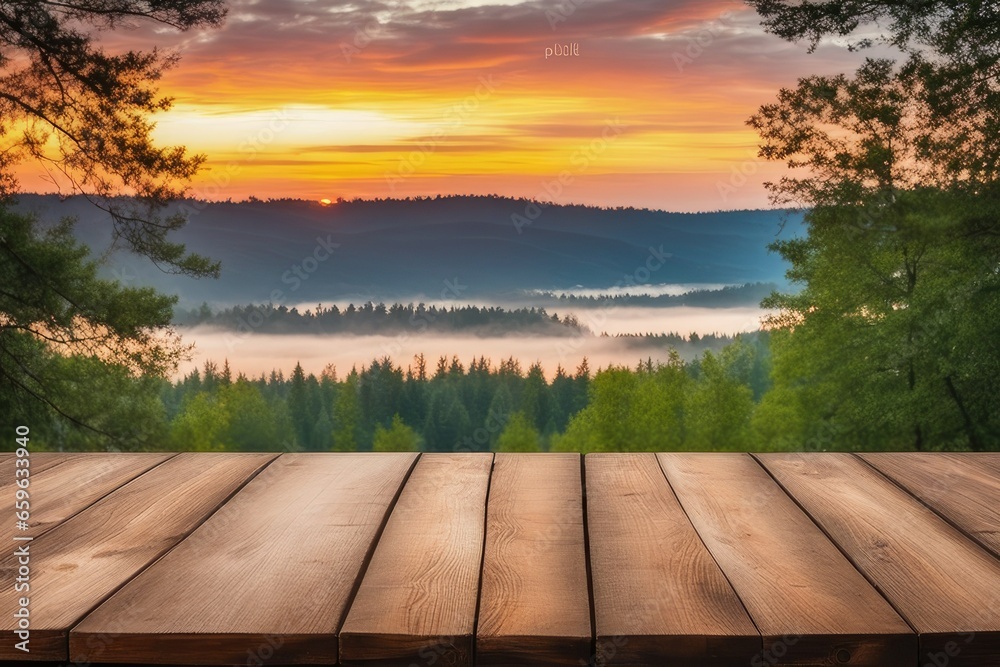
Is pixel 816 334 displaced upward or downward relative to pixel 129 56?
downward

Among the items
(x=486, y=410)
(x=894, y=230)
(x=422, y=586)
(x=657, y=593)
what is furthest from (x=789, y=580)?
(x=486, y=410)

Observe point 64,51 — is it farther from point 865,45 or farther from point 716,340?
point 716,340

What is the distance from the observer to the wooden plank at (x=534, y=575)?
3.84 ft

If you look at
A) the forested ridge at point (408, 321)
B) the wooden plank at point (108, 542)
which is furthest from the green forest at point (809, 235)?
the forested ridge at point (408, 321)

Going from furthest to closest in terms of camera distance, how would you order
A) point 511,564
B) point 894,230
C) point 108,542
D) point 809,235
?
point 809,235, point 894,230, point 108,542, point 511,564

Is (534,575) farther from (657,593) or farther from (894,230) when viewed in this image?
(894,230)

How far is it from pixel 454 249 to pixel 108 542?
5064cm

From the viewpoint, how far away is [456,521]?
64.1 inches

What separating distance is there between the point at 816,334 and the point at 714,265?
29054 millimetres

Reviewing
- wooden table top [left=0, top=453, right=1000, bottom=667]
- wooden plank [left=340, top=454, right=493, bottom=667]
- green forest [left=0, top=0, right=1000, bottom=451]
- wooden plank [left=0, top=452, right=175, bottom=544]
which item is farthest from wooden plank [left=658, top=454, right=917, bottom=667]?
green forest [left=0, top=0, right=1000, bottom=451]

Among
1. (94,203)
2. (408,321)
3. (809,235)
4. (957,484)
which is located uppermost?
(94,203)

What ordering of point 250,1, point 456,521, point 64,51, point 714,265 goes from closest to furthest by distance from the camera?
point 456,521, point 64,51, point 250,1, point 714,265

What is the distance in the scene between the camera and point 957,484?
6.25ft

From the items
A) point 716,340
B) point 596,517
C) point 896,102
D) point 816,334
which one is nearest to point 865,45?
point 896,102
